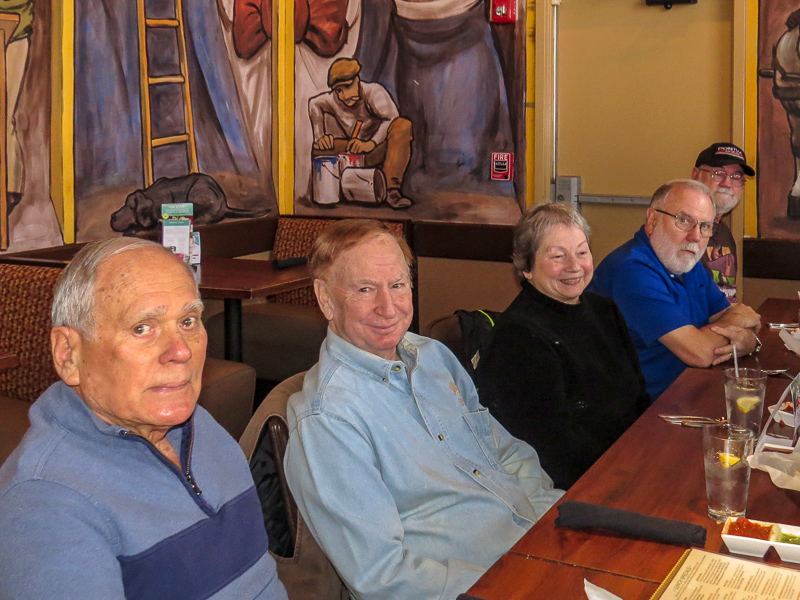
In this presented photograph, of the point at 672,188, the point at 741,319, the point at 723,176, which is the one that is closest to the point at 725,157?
the point at 723,176

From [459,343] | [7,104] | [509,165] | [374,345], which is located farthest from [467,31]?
[374,345]

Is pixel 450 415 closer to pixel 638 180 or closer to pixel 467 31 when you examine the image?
pixel 638 180

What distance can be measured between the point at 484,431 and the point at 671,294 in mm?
1193

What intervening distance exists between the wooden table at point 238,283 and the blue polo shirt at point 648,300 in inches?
52.3

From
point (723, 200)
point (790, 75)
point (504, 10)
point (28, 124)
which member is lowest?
point (723, 200)

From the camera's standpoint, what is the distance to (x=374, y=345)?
187 cm

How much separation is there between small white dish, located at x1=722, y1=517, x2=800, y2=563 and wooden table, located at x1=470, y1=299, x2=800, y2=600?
14 mm

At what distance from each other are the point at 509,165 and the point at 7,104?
2687mm

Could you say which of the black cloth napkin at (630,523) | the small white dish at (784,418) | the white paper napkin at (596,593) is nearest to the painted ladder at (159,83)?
the small white dish at (784,418)

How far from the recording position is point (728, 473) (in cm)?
147

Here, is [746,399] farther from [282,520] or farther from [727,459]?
[282,520]

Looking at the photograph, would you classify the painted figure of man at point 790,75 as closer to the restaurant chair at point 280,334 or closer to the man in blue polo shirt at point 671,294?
the man in blue polo shirt at point 671,294

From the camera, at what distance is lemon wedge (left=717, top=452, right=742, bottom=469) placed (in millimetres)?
1460

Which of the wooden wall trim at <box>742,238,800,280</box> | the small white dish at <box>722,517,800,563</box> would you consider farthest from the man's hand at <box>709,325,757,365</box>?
the wooden wall trim at <box>742,238,800,280</box>
